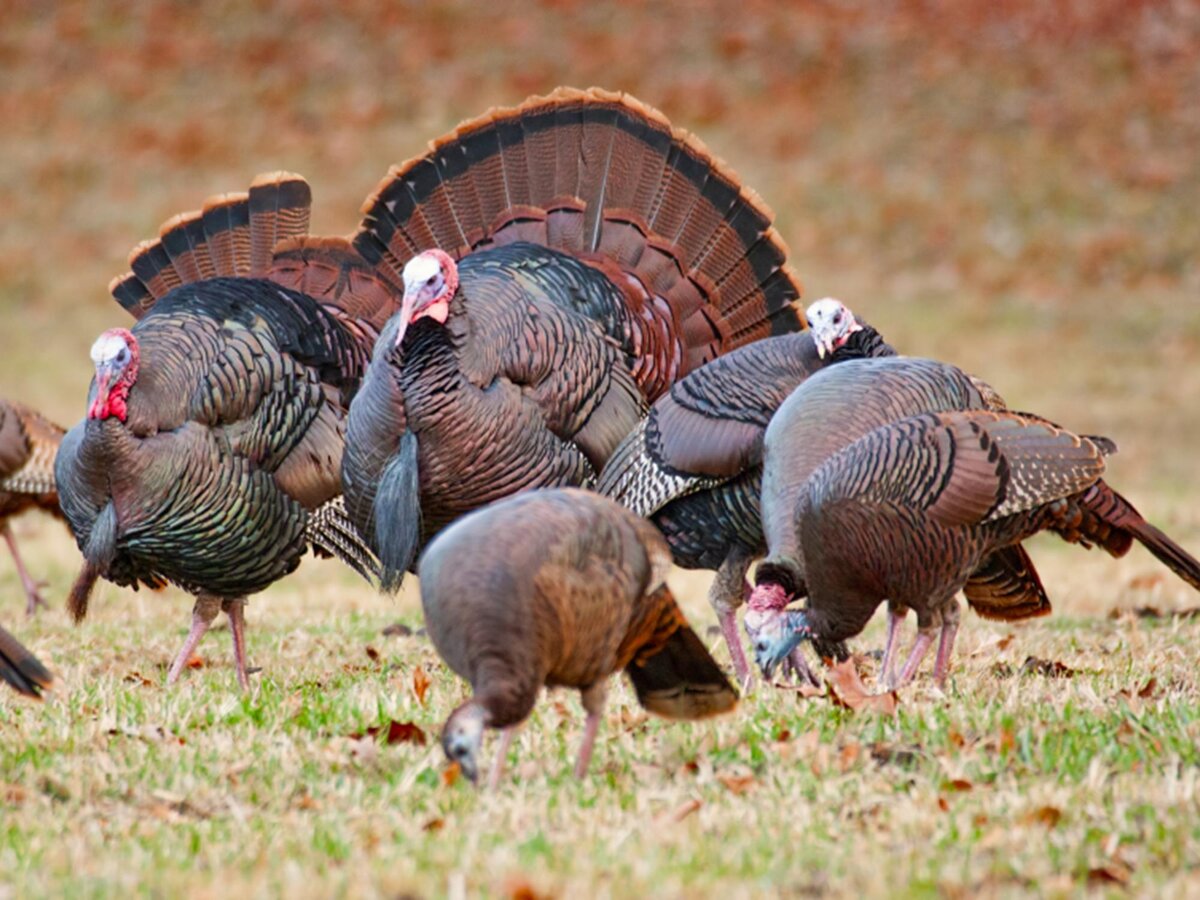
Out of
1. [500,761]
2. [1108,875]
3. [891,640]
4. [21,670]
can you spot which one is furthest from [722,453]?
[1108,875]

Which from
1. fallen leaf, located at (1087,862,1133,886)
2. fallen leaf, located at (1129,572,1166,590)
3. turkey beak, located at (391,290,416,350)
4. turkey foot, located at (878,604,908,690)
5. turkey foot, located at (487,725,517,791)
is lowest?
fallen leaf, located at (1087,862,1133,886)

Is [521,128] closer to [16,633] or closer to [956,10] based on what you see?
[16,633]

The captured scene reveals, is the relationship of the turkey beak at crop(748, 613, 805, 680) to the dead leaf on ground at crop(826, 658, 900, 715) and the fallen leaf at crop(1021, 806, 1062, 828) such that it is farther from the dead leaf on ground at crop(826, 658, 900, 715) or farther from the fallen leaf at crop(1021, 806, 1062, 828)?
the fallen leaf at crop(1021, 806, 1062, 828)

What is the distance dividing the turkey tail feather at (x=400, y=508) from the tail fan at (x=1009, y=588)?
1770mm

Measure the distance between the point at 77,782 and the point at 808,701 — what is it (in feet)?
5.96

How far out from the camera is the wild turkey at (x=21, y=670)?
386 cm

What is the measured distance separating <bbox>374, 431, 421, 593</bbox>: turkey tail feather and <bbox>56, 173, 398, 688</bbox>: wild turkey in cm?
58

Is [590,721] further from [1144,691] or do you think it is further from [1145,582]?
[1145,582]

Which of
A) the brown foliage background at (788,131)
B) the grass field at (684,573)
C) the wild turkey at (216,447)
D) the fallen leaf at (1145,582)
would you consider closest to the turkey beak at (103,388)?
the wild turkey at (216,447)

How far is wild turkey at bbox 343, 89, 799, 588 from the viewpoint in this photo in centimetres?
532

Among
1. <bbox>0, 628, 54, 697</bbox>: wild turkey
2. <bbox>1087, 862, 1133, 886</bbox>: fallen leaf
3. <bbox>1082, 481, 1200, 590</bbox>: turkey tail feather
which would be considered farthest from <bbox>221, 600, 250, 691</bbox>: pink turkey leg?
<bbox>1087, 862, 1133, 886</bbox>: fallen leaf

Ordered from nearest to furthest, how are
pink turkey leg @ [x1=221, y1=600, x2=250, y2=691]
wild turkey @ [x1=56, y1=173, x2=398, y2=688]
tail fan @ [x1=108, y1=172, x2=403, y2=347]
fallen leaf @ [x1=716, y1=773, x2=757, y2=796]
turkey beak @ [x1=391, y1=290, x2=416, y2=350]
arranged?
fallen leaf @ [x1=716, y1=773, x2=757, y2=796], turkey beak @ [x1=391, y1=290, x2=416, y2=350], wild turkey @ [x1=56, y1=173, x2=398, y2=688], pink turkey leg @ [x1=221, y1=600, x2=250, y2=691], tail fan @ [x1=108, y1=172, x2=403, y2=347]

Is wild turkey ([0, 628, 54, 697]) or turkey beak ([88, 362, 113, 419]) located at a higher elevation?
A: turkey beak ([88, 362, 113, 419])

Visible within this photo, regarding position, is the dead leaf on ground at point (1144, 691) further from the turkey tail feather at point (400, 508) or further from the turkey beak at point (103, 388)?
the turkey beak at point (103, 388)
